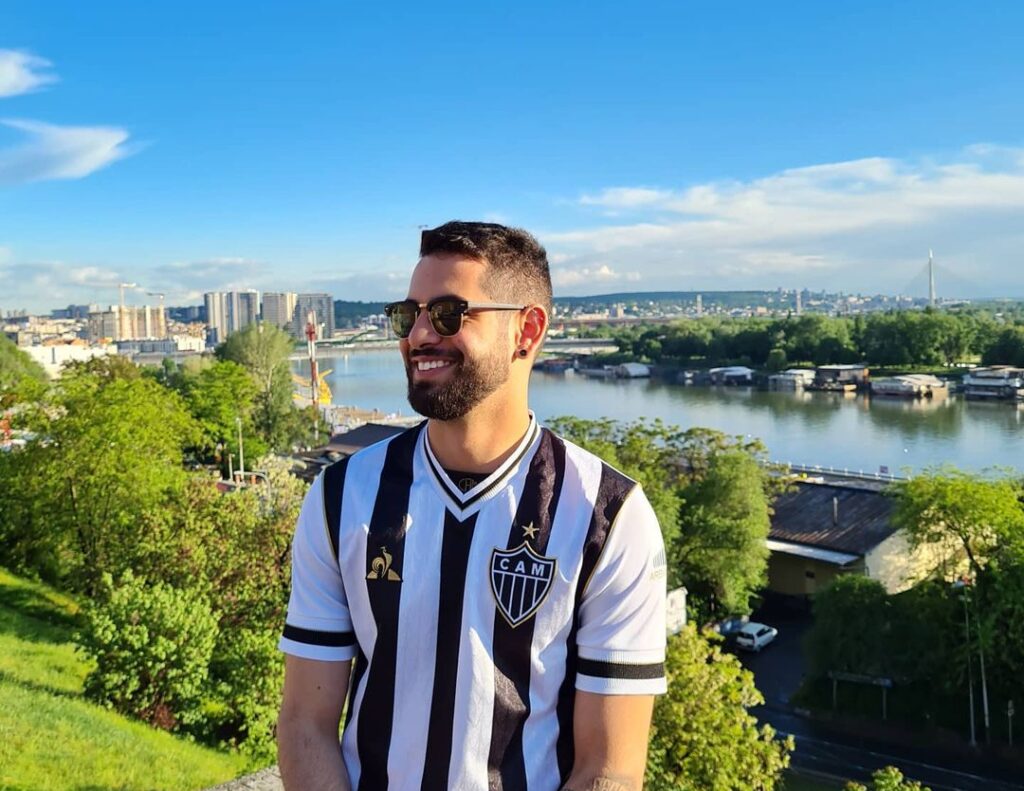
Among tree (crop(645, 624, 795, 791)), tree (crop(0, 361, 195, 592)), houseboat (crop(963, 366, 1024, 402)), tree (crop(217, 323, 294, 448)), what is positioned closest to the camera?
tree (crop(645, 624, 795, 791))

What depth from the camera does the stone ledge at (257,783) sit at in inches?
138

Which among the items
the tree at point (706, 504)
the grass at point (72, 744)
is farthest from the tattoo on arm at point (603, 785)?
the tree at point (706, 504)

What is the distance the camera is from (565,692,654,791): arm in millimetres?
1097

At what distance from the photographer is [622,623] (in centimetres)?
112

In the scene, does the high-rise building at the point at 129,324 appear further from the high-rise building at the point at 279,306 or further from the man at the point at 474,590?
the man at the point at 474,590

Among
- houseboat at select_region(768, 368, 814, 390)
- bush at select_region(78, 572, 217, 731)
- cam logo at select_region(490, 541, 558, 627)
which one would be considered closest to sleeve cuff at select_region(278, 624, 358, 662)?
cam logo at select_region(490, 541, 558, 627)

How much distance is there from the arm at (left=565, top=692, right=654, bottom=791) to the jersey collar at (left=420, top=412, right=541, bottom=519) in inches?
11.1

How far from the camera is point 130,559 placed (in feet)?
26.2

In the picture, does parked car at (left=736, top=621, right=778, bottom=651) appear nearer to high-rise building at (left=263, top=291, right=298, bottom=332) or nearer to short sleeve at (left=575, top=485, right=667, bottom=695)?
short sleeve at (left=575, top=485, right=667, bottom=695)

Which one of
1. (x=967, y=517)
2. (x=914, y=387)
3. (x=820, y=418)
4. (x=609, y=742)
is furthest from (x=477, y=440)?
(x=914, y=387)

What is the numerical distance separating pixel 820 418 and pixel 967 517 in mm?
22384

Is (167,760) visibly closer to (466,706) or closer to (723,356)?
(466,706)

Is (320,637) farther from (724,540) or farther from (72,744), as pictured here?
(724,540)

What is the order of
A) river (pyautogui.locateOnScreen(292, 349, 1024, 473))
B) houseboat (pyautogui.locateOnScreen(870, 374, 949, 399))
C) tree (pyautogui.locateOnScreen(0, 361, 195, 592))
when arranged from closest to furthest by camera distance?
tree (pyautogui.locateOnScreen(0, 361, 195, 592)), river (pyautogui.locateOnScreen(292, 349, 1024, 473)), houseboat (pyautogui.locateOnScreen(870, 374, 949, 399))
